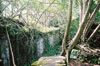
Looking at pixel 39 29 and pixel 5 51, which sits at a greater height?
pixel 39 29

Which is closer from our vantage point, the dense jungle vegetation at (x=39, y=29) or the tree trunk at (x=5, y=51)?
the dense jungle vegetation at (x=39, y=29)

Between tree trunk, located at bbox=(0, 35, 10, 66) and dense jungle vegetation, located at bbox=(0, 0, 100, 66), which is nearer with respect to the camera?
dense jungle vegetation, located at bbox=(0, 0, 100, 66)

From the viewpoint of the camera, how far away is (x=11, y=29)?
513cm

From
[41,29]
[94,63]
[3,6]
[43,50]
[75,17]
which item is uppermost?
[3,6]

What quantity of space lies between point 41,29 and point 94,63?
3.72 metres

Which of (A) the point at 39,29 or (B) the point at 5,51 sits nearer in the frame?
(B) the point at 5,51

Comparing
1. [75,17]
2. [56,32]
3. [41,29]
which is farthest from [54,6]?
[56,32]

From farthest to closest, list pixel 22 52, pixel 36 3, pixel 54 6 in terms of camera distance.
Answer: pixel 54 6, pixel 22 52, pixel 36 3

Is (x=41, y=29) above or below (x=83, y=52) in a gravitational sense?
above

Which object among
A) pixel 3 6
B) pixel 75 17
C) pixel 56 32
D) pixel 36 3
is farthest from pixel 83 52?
pixel 56 32

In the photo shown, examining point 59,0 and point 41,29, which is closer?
point 59,0

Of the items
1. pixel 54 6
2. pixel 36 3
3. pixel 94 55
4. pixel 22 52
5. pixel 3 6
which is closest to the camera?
pixel 3 6

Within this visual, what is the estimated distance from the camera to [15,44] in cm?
570

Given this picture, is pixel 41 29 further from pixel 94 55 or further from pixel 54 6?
pixel 94 55
